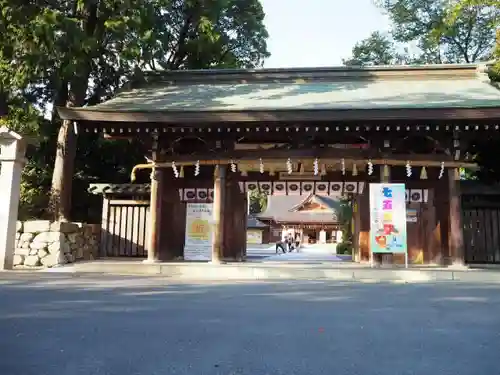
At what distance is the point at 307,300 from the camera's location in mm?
6246

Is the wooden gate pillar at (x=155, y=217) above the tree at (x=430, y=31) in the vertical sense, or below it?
below

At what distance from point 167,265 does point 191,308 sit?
16.9 feet

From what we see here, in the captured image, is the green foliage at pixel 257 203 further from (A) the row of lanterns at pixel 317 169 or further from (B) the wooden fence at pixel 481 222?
(A) the row of lanterns at pixel 317 169

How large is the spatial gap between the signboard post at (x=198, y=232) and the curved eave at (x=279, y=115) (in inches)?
105

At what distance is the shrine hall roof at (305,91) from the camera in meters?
10.8

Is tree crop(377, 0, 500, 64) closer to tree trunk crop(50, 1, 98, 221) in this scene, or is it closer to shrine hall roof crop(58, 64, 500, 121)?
shrine hall roof crop(58, 64, 500, 121)

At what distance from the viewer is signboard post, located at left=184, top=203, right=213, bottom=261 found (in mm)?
11766

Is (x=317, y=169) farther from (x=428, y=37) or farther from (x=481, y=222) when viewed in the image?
(x=428, y=37)

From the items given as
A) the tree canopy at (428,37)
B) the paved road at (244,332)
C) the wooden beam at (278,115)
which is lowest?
the paved road at (244,332)

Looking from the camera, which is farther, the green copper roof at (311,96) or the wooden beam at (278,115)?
the green copper roof at (311,96)

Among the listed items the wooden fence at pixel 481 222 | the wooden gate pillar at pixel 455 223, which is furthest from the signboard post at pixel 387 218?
the wooden fence at pixel 481 222

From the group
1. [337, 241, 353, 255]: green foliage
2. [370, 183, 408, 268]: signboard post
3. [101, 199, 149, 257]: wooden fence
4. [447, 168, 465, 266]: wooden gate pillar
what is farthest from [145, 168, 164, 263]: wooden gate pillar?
[337, 241, 353, 255]: green foliage

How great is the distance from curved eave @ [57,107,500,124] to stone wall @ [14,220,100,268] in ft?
10.8

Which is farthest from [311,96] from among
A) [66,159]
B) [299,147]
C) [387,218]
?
[66,159]
